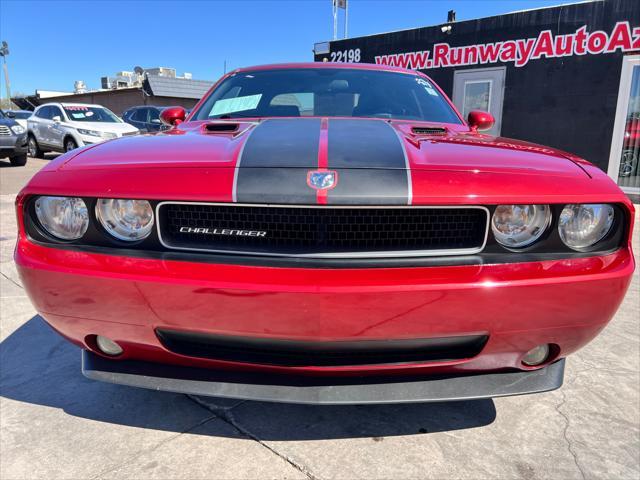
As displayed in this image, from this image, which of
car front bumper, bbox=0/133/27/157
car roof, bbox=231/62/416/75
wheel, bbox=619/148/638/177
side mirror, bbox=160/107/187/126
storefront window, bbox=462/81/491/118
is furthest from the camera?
car front bumper, bbox=0/133/27/157

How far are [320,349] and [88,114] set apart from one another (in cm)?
1279

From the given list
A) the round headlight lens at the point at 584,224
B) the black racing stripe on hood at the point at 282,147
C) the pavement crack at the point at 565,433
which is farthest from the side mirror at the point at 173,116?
the pavement crack at the point at 565,433

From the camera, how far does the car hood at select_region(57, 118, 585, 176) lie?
4.55ft

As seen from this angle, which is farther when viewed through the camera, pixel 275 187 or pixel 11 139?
pixel 11 139

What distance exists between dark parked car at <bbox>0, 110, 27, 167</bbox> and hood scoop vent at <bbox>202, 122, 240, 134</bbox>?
11.4 m

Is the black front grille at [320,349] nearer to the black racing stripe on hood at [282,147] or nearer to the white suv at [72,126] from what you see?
the black racing stripe on hood at [282,147]

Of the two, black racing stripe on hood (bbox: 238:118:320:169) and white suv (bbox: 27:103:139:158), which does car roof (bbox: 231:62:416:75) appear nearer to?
black racing stripe on hood (bbox: 238:118:320:169)

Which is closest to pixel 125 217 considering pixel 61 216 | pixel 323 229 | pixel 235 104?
pixel 61 216

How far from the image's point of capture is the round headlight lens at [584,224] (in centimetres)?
142

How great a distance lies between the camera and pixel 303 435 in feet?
5.75

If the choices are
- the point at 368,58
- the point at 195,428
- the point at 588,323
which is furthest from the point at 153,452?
the point at 368,58

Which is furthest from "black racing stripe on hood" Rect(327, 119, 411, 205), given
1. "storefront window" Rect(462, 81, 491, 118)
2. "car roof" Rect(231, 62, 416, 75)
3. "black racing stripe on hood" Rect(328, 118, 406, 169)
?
"storefront window" Rect(462, 81, 491, 118)

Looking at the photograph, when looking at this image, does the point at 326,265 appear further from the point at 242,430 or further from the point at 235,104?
the point at 235,104

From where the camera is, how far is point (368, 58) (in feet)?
39.7
